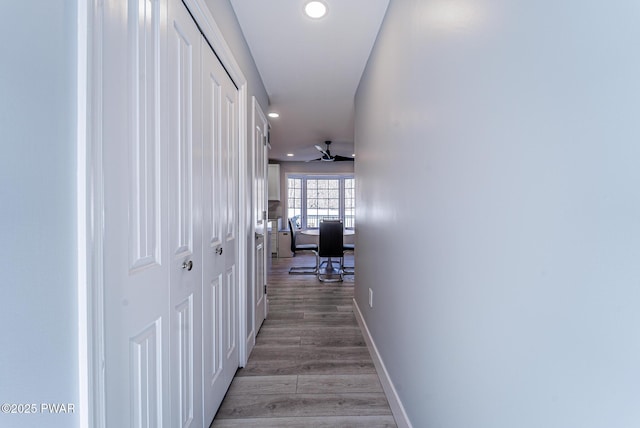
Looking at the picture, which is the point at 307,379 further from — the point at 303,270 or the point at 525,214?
the point at 303,270

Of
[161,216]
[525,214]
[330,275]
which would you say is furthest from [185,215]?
[330,275]

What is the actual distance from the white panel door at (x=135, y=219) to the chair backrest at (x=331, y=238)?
3794mm

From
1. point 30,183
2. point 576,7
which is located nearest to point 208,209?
point 30,183

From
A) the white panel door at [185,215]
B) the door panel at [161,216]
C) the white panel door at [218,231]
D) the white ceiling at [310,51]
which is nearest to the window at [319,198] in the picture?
the white ceiling at [310,51]

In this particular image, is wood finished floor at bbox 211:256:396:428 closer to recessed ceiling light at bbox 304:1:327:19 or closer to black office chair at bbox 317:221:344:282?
black office chair at bbox 317:221:344:282

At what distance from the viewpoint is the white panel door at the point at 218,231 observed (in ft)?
4.87

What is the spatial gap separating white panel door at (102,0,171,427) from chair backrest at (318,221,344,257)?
149 inches

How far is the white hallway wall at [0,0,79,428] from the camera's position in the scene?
1.76 ft

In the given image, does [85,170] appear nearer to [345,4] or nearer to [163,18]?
[163,18]

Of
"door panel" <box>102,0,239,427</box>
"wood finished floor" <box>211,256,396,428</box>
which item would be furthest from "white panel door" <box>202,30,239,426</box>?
"wood finished floor" <box>211,256,396,428</box>

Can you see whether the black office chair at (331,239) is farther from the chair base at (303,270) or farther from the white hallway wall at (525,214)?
the white hallway wall at (525,214)

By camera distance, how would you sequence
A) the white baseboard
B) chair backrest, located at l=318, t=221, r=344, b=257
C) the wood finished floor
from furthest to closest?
1. chair backrest, located at l=318, t=221, r=344, b=257
2. the wood finished floor
3. the white baseboard

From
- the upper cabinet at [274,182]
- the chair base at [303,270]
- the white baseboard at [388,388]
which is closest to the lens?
the white baseboard at [388,388]

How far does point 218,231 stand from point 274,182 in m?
5.65
